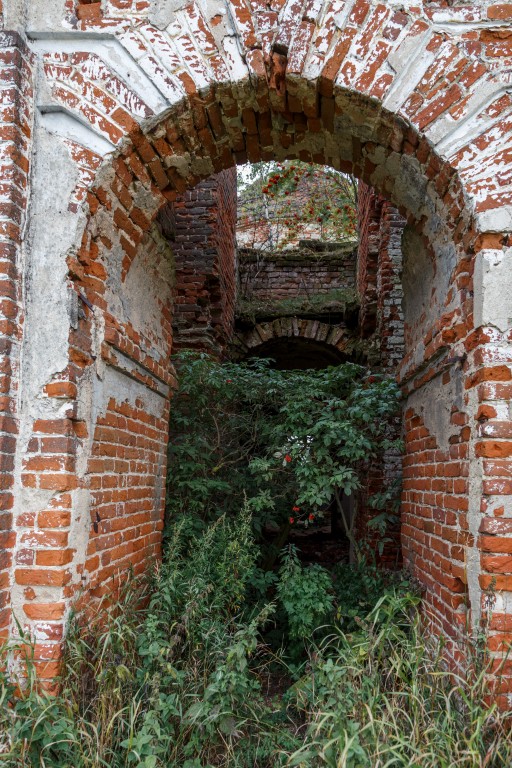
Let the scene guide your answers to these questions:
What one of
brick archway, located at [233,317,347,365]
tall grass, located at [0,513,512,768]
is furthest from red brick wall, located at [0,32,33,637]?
brick archway, located at [233,317,347,365]

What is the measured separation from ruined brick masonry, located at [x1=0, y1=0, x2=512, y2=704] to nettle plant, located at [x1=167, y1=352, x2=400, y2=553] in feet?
4.18

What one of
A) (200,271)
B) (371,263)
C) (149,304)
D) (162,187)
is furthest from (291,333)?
(162,187)

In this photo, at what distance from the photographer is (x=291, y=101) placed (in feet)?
9.87

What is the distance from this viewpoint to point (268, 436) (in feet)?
16.9

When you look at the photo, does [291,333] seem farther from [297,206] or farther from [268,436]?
[297,206]

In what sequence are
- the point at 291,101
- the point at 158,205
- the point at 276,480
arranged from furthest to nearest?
the point at 276,480 → the point at 158,205 → the point at 291,101

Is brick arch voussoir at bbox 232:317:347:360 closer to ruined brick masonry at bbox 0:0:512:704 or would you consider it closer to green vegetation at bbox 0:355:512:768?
green vegetation at bbox 0:355:512:768

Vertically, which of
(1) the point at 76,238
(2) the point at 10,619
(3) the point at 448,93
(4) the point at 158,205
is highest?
(3) the point at 448,93

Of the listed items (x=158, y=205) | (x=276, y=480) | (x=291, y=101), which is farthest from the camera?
(x=276, y=480)

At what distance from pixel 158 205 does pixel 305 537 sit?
7785 millimetres

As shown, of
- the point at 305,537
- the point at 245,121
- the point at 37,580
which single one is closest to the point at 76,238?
the point at 245,121

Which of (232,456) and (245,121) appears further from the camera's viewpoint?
(232,456)

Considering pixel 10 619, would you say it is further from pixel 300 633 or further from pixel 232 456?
pixel 232 456

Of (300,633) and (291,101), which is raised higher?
(291,101)
